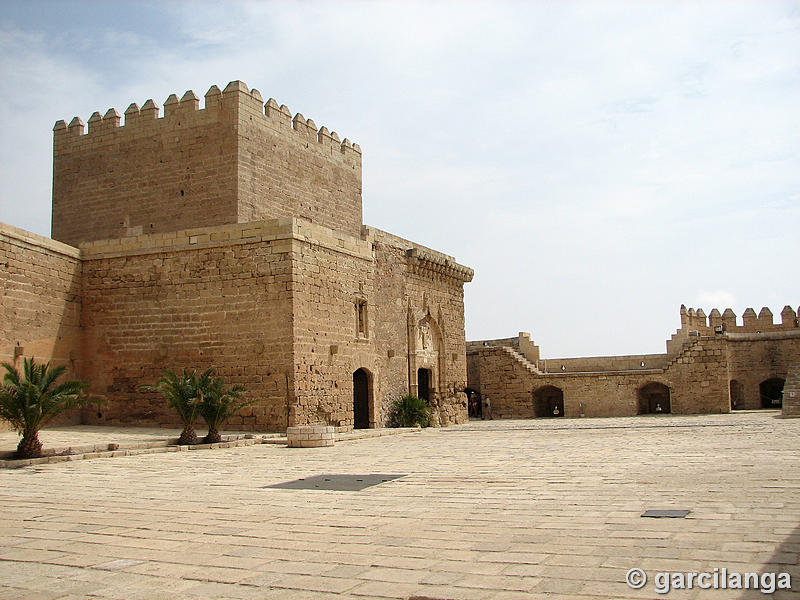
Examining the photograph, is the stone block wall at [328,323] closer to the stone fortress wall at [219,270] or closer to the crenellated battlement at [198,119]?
the stone fortress wall at [219,270]

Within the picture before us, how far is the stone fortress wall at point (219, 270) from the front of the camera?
15.1 meters

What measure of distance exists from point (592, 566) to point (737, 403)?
2779 centimetres

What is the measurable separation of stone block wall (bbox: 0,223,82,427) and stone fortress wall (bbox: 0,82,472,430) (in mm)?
37

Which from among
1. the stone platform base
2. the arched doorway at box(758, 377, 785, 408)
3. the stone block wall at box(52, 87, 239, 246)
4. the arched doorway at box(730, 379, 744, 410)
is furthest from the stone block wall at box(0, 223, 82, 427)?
the arched doorway at box(758, 377, 785, 408)

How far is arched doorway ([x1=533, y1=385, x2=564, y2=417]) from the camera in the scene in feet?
94.4

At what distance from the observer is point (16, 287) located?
14.5 m

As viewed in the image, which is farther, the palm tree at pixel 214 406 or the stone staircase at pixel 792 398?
the stone staircase at pixel 792 398

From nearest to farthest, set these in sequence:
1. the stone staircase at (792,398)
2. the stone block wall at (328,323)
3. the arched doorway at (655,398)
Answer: the stone block wall at (328,323)
the stone staircase at (792,398)
the arched doorway at (655,398)

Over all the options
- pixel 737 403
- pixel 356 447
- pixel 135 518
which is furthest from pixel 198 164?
pixel 737 403

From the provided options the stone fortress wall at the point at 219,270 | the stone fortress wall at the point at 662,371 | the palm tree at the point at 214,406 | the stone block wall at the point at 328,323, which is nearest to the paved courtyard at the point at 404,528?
the palm tree at the point at 214,406

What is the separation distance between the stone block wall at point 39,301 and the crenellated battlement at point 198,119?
3748 mm

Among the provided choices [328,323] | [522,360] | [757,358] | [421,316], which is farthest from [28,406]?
[757,358]

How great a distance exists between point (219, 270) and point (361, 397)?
16.3 feet

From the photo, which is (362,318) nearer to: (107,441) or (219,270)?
(219,270)
